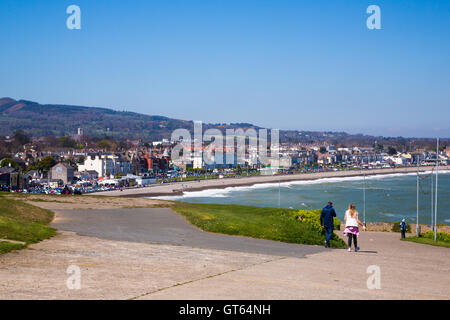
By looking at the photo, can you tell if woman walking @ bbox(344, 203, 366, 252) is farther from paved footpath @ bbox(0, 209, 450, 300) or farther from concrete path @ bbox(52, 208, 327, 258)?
concrete path @ bbox(52, 208, 327, 258)

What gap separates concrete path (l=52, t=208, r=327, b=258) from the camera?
13.7 meters

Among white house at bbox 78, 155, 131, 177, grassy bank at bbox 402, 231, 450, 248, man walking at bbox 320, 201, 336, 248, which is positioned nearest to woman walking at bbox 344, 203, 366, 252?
man walking at bbox 320, 201, 336, 248

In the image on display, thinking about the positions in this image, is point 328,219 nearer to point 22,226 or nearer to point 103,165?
point 22,226

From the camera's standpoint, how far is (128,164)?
13400 cm

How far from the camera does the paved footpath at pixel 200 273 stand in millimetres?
7805

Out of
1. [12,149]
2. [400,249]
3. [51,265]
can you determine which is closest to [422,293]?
[51,265]

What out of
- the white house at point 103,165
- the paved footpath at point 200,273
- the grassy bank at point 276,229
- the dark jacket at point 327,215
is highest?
the dark jacket at point 327,215

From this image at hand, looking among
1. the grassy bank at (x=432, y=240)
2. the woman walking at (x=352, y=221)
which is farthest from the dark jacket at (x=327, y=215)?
the grassy bank at (x=432, y=240)

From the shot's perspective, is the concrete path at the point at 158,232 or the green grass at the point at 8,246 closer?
the green grass at the point at 8,246

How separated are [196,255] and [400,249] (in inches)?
301

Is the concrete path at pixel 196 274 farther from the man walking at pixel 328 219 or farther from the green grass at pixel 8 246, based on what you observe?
the man walking at pixel 328 219

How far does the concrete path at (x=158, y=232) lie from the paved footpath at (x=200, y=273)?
62cm

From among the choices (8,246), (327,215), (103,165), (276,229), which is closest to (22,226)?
(8,246)
